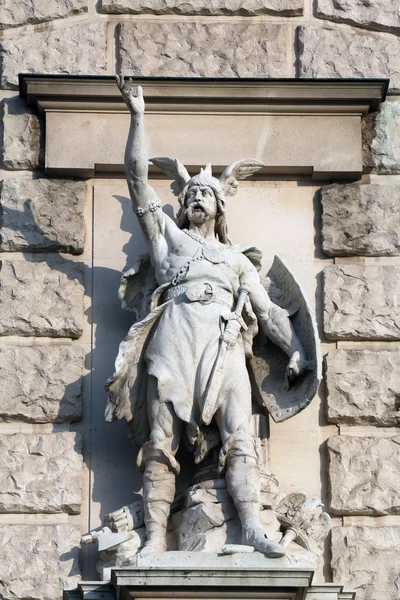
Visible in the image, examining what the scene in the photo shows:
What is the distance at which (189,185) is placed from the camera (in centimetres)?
1198

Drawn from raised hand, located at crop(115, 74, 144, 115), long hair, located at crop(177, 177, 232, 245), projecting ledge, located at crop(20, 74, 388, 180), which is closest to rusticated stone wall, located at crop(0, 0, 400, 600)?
projecting ledge, located at crop(20, 74, 388, 180)

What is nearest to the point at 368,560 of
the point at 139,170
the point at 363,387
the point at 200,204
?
the point at 363,387

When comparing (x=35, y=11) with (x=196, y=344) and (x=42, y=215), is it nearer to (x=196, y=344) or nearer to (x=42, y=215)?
(x=42, y=215)

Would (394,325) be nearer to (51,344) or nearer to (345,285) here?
(345,285)

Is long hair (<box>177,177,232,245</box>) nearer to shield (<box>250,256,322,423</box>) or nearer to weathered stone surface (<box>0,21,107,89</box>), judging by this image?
shield (<box>250,256,322,423</box>)

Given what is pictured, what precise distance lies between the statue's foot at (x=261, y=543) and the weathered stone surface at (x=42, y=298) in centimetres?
175

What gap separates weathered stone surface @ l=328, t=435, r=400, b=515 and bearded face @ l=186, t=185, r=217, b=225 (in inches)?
55.3

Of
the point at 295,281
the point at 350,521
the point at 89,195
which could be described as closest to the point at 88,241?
the point at 89,195

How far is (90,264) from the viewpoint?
12.3m

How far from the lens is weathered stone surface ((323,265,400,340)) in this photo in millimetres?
12102

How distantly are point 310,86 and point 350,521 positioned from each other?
2.58 m

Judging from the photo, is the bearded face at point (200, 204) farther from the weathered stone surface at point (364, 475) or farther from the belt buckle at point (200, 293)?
the weathered stone surface at point (364, 475)

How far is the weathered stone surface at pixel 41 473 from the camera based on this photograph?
11602 mm

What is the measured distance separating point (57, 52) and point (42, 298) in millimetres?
1620
